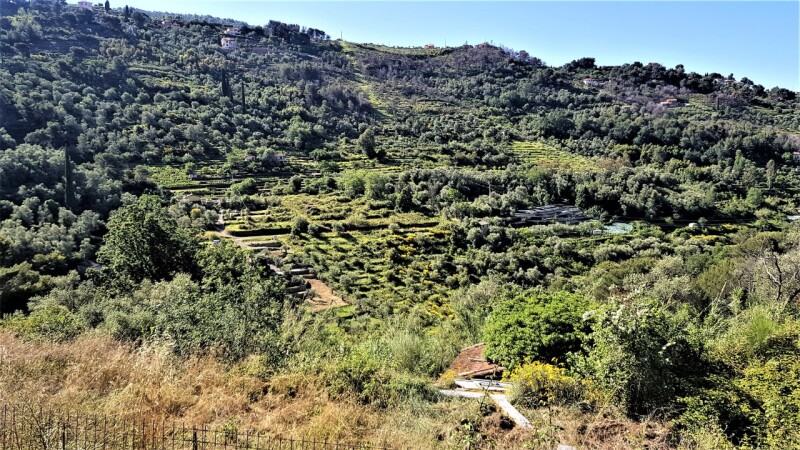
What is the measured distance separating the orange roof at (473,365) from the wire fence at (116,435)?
9.84 ft

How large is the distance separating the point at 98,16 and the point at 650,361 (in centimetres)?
11083

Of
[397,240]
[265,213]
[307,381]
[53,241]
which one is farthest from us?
[265,213]

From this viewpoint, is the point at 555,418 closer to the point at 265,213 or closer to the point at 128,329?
the point at 128,329

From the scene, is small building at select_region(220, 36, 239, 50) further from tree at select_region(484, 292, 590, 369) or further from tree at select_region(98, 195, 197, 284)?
tree at select_region(484, 292, 590, 369)

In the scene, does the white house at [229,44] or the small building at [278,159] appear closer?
the small building at [278,159]

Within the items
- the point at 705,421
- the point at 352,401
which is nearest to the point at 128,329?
the point at 352,401

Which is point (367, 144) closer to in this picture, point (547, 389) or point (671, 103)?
point (547, 389)

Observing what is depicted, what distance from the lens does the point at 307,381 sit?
261 inches

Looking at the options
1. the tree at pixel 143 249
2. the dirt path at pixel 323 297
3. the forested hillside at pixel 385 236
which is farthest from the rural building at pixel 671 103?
Result: the tree at pixel 143 249

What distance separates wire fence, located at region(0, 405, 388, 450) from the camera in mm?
4594

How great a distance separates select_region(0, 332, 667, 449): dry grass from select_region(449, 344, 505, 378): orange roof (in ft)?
4.46

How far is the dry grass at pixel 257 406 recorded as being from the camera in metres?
5.33

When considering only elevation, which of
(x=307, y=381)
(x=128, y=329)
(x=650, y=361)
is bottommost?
(x=128, y=329)

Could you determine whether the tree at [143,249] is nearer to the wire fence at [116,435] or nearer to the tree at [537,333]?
the wire fence at [116,435]
